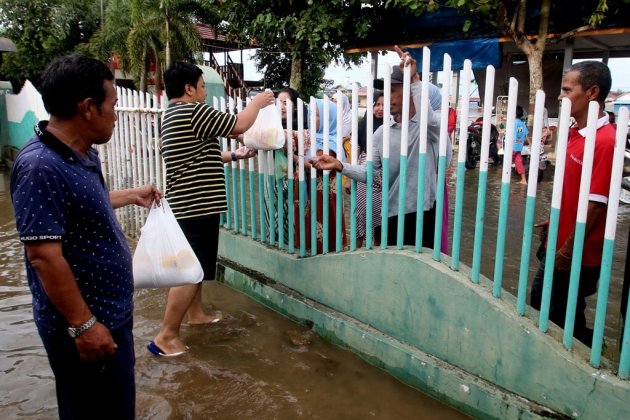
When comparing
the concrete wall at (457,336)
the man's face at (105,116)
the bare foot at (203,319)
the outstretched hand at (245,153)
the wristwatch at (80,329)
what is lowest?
the bare foot at (203,319)

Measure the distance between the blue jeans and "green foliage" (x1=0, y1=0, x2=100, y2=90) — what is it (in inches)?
858

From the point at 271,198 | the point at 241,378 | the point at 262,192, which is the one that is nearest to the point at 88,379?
the point at 241,378

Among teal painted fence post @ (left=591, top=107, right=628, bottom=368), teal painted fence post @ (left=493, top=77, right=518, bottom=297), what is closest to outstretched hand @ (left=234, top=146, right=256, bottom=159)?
teal painted fence post @ (left=493, top=77, right=518, bottom=297)

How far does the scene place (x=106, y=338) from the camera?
170 centimetres

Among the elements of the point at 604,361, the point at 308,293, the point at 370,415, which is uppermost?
the point at 604,361

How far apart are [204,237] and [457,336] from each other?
165cm

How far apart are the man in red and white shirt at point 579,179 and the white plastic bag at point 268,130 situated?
1.76 m

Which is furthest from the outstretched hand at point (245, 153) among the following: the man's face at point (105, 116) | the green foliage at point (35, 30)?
the green foliage at point (35, 30)

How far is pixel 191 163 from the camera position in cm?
325

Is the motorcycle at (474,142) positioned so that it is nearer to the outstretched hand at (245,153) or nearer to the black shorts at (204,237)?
the outstretched hand at (245,153)

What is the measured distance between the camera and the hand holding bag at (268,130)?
11.6 ft

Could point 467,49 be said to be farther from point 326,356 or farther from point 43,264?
point 43,264

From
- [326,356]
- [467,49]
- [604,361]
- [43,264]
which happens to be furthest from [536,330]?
[467,49]

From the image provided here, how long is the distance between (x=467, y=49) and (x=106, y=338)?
34.7ft
